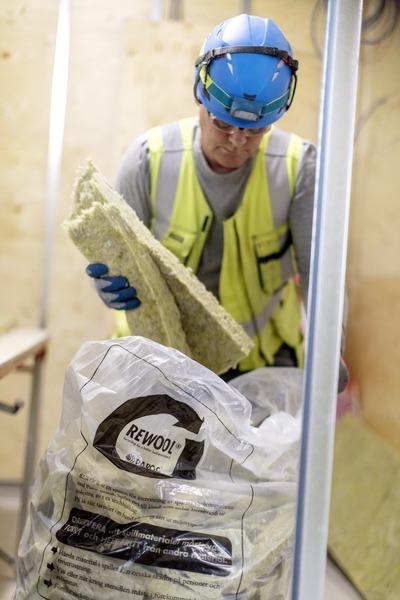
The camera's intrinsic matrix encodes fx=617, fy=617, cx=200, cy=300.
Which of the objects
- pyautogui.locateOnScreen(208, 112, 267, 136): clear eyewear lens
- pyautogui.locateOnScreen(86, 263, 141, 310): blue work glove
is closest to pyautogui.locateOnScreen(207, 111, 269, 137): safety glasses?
pyautogui.locateOnScreen(208, 112, 267, 136): clear eyewear lens

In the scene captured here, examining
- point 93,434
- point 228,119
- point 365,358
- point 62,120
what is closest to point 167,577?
point 93,434

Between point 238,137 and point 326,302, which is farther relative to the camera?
point 238,137

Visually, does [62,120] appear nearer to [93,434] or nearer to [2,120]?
[2,120]

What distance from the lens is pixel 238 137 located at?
44.5 inches

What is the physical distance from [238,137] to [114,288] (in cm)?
36

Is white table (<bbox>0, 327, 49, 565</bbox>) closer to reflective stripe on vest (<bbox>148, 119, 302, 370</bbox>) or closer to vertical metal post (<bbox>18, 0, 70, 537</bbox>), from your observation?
vertical metal post (<bbox>18, 0, 70, 537</bbox>)

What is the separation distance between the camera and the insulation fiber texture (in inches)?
37.9

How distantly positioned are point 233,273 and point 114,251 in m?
0.42

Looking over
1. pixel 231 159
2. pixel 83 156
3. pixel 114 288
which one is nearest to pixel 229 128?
pixel 231 159

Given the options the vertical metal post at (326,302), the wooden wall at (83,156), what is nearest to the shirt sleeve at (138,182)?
the wooden wall at (83,156)

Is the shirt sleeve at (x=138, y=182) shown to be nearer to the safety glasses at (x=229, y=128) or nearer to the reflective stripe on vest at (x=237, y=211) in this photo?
the reflective stripe on vest at (x=237, y=211)

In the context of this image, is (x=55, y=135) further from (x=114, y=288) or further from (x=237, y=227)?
(x=114, y=288)

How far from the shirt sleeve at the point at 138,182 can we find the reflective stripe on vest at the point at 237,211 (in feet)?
0.06

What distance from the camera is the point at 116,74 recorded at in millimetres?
2074
